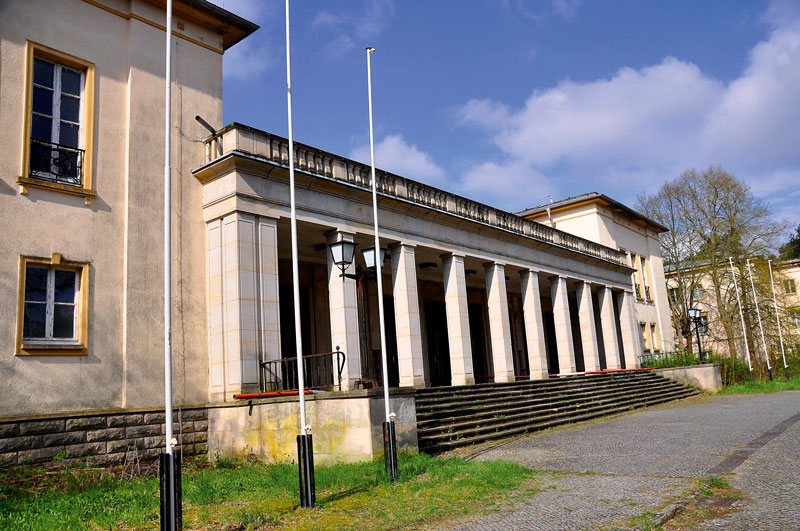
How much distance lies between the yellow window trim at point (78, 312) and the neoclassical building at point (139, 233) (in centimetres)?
3

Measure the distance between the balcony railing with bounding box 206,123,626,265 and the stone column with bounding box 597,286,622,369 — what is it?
5.10m

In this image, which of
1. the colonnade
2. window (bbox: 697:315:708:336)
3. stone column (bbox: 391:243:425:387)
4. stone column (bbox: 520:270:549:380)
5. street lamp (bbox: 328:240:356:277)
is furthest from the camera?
window (bbox: 697:315:708:336)

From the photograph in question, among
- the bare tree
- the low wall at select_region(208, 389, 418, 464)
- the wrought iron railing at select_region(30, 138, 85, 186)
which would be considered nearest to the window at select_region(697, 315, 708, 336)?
the bare tree

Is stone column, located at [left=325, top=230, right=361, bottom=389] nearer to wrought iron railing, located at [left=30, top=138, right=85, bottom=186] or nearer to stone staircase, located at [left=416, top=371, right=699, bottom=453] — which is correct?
stone staircase, located at [left=416, top=371, right=699, bottom=453]

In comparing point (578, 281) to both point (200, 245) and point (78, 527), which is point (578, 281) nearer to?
point (200, 245)

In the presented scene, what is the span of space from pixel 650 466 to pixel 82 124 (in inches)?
495

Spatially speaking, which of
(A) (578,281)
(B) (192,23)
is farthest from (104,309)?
(A) (578,281)

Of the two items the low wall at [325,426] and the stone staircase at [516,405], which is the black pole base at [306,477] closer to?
the low wall at [325,426]

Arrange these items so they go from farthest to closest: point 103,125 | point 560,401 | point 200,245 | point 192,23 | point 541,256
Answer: point 541,256 → point 560,401 → point 192,23 → point 200,245 → point 103,125

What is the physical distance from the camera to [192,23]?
1592cm

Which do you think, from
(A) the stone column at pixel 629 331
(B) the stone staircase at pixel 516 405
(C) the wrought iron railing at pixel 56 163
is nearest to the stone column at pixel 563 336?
(B) the stone staircase at pixel 516 405

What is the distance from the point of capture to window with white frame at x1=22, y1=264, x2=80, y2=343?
11.9 metres

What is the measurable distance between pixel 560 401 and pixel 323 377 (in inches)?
288

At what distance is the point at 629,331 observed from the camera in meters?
31.3
